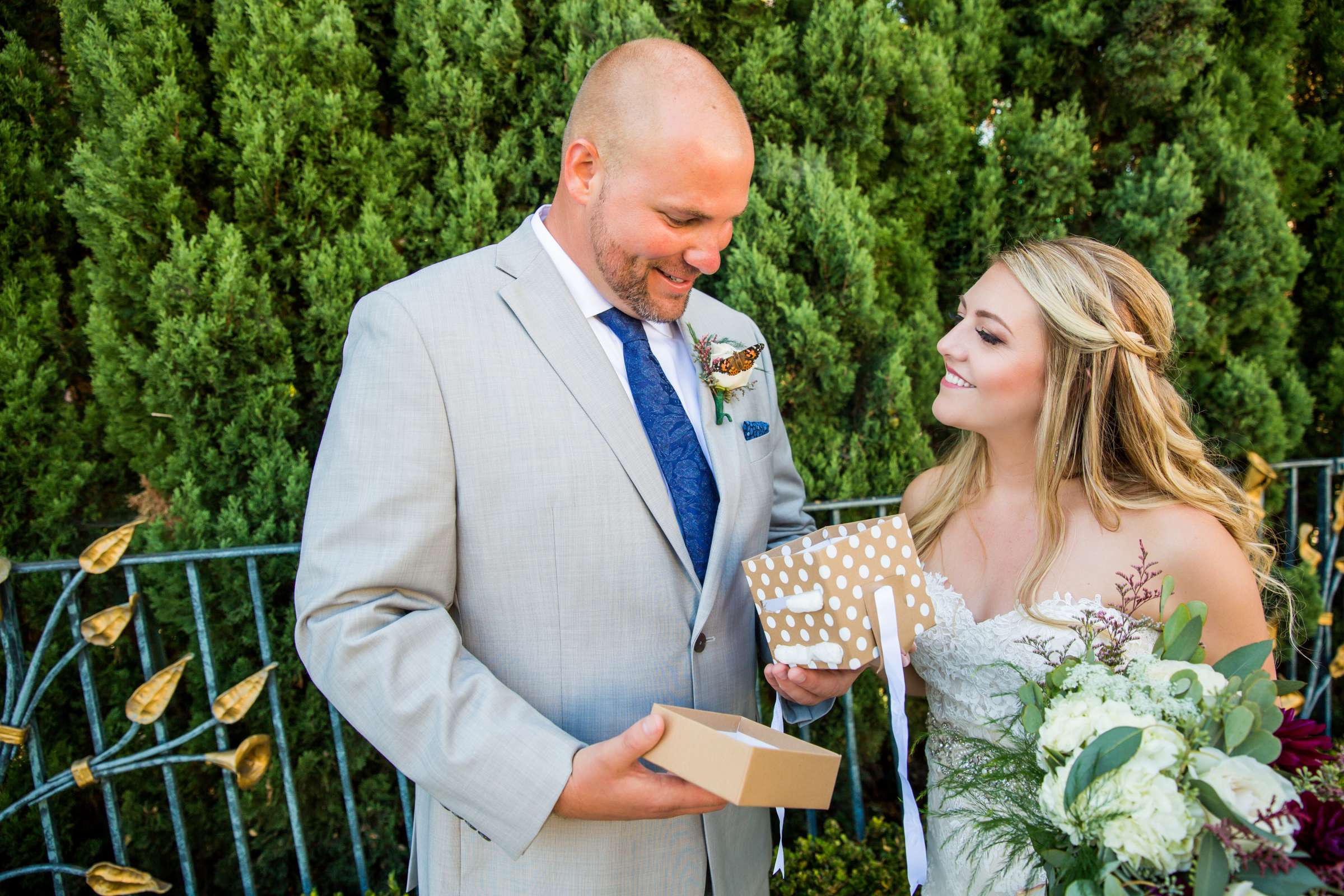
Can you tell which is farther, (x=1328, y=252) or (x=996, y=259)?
(x=1328, y=252)

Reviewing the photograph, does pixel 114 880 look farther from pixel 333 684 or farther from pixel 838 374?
pixel 838 374

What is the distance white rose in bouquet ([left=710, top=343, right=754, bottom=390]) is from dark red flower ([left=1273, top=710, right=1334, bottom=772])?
126cm

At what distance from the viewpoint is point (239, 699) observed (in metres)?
2.86

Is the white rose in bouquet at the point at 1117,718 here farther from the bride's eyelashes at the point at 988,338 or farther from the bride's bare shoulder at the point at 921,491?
the bride's bare shoulder at the point at 921,491

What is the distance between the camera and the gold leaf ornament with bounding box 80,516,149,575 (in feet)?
8.80

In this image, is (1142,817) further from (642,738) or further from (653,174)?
(653,174)

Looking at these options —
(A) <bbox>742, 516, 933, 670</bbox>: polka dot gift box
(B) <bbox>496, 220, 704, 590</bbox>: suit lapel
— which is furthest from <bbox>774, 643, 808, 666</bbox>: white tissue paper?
(B) <bbox>496, 220, 704, 590</bbox>: suit lapel

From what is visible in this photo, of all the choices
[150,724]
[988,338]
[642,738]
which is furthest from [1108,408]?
[150,724]

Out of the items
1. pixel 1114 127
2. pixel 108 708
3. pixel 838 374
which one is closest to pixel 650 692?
pixel 838 374

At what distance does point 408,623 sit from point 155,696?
1770 mm

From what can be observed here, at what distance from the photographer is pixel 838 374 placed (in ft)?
11.8

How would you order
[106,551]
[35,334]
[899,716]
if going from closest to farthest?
1. [899,716]
2. [106,551]
3. [35,334]

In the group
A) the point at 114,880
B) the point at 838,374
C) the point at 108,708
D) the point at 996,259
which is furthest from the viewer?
the point at 838,374

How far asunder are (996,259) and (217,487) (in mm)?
2860
